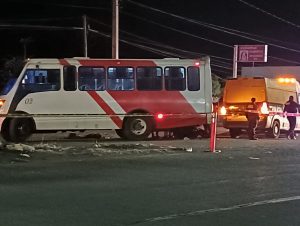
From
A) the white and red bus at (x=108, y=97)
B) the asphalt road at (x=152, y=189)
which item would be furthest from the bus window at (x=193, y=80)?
the asphalt road at (x=152, y=189)

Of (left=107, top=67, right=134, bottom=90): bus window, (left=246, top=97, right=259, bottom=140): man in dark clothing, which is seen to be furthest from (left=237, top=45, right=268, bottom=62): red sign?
(left=107, top=67, right=134, bottom=90): bus window

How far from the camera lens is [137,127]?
1983 cm

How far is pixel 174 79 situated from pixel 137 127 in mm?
2291

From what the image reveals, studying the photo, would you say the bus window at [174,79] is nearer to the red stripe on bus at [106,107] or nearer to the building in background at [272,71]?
the red stripe on bus at [106,107]

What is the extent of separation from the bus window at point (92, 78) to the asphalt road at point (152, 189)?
476cm

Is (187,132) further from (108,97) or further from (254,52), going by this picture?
(254,52)

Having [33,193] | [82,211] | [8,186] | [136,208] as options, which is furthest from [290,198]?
[8,186]

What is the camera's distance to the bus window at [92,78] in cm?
1978

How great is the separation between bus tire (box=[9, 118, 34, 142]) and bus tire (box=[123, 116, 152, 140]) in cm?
331

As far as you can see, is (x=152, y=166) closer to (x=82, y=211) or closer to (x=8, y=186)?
(x=8, y=186)

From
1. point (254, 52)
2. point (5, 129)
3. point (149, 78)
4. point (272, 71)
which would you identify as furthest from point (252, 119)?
point (272, 71)

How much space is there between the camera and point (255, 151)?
16.1 metres

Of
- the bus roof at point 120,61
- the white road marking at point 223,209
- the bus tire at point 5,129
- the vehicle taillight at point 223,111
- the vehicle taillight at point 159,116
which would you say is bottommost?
the white road marking at point 223,209

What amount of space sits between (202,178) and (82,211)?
12.6 feet
